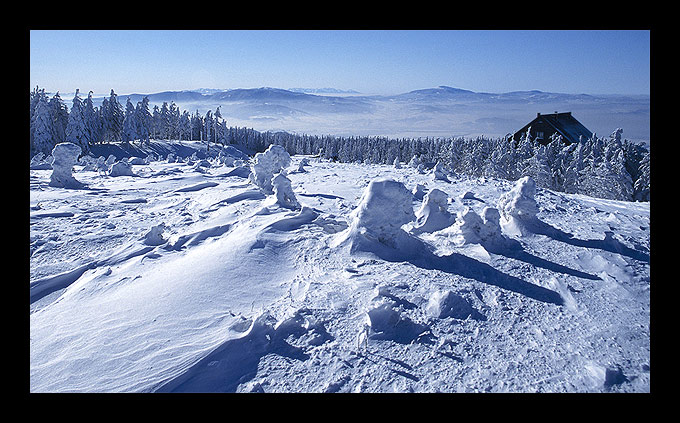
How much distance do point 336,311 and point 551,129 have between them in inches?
1916

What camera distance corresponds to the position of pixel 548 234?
988cm

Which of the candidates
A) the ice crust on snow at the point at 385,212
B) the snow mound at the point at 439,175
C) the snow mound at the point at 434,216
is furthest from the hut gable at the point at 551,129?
the ice crust on snow at the point at 385,212

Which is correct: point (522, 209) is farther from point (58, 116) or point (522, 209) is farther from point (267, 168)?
point (58, 116)

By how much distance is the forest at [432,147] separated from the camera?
35062 millimetres

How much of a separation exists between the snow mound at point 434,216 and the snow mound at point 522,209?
5.59ft

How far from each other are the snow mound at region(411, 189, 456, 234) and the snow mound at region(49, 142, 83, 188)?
22.1m

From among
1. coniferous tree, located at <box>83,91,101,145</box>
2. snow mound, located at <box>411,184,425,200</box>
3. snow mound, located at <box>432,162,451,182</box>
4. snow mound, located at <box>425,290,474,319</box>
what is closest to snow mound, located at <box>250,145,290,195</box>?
snow mound, located at <box>411,184,425,200</box>

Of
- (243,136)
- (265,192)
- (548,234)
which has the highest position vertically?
→ (243,136)

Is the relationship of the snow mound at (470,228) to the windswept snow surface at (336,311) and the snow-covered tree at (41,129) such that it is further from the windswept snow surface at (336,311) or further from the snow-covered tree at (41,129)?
the snow-covered tree at (41,129)

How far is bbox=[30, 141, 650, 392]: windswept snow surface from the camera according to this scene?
4.82 m
